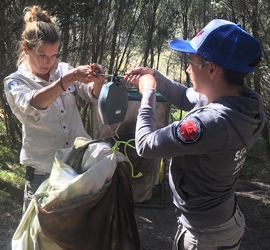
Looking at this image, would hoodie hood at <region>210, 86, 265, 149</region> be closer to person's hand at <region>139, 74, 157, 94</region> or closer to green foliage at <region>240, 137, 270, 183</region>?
person's hand at <region>139, 74, 157, 94</region>

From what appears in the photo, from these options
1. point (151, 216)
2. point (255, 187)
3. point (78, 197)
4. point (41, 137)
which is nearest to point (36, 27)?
point (41, 137)

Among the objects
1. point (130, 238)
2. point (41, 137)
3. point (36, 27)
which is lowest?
point (130, 238)

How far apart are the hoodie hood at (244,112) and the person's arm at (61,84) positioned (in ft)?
2.64

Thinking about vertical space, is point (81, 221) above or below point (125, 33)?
below

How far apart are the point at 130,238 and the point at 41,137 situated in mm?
802

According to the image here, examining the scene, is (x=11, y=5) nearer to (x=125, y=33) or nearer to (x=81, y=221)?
(x=125, y=33)

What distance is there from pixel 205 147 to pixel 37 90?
1.06m

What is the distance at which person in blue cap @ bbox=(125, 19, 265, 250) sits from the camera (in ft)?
4.65

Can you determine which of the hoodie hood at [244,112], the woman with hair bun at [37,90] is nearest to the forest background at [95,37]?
the woman with hair bun at [37,90]

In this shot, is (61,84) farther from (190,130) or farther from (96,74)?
(190,130)

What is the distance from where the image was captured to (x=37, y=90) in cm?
200

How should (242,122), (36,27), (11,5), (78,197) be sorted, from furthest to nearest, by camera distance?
(11,5) < (36,27) < (78,197) < (242,122)

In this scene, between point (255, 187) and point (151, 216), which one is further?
point (255, 187)

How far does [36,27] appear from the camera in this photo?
209 cm
